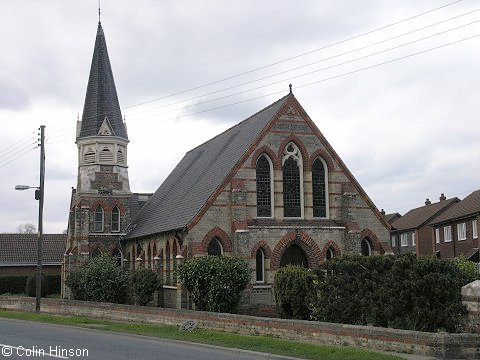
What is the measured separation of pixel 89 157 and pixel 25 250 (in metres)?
16.6

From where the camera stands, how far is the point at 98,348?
16406 millimetres

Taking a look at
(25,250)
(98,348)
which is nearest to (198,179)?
A: (98,348)

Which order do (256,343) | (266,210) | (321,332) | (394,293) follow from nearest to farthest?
(256,343) → (321,332) → (394,293) → (266,210)

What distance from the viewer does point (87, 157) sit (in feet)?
137

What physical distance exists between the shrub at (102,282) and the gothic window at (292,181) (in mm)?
9774

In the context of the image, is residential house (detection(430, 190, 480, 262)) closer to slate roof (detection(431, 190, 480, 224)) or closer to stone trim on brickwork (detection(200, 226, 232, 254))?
slate roof (detection(431, 190, 480, 224))

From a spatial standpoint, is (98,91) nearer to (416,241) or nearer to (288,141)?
(288,141)

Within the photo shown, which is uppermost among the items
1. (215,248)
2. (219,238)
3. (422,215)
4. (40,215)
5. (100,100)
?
(100,100)

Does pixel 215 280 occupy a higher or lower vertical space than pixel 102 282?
higher

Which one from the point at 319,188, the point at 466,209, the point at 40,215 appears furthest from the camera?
the point at 466,209

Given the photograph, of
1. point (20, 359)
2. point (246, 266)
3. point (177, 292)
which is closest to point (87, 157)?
point (177, 292)

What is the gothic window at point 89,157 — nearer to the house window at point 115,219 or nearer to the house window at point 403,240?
the house window at point 115,219

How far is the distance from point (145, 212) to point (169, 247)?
33.3 ft

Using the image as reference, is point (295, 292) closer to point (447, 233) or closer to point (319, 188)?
point (319, 188)
